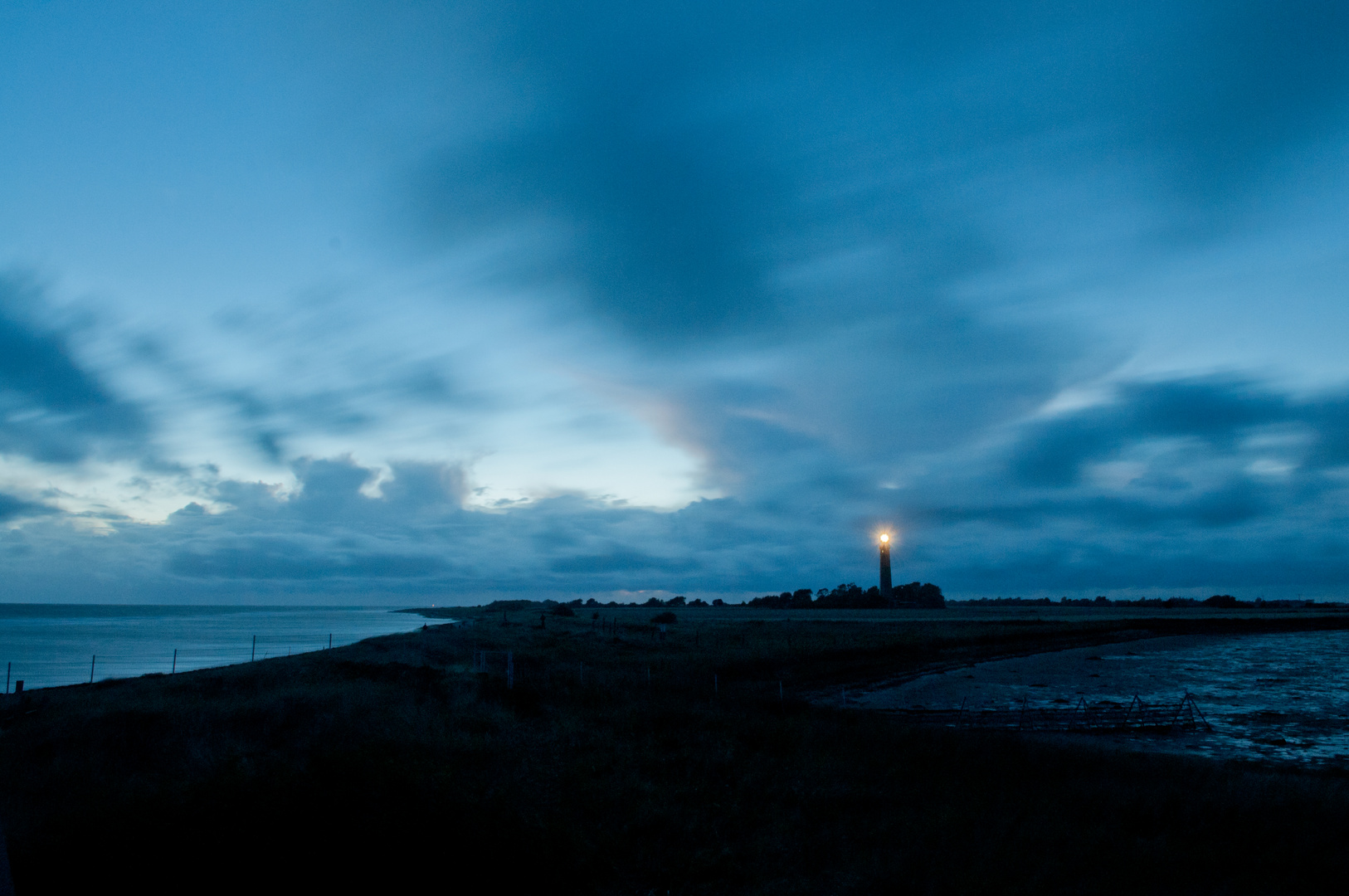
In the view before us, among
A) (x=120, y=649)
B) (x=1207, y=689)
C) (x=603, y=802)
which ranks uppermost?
(x=603, y=802)

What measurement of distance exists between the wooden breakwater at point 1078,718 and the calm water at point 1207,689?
3.79 feet

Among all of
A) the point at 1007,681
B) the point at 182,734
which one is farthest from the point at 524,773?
the point at 1007,681

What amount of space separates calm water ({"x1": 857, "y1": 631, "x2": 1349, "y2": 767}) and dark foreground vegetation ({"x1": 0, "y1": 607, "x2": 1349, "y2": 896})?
7709mm

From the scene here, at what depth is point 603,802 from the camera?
1705 cm

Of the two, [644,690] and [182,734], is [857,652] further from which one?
[182,734]

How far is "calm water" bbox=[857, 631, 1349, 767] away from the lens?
1179 inches

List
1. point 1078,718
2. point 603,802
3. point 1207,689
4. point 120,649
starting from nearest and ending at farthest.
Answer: point 603,802 < point 1078,718 < point 1207,689 < point 120,649

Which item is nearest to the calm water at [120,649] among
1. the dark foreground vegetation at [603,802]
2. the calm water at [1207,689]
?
the dark foreground vegetation at [603,802]

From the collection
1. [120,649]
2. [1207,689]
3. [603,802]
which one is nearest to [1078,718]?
[1207,689]

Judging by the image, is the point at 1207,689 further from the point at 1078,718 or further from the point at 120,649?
the point at 120,649

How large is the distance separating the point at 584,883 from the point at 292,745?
12.1 m

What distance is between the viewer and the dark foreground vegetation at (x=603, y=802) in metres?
11.6

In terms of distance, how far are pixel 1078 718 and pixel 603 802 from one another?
85.3 ft

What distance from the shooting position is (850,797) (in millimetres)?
17453
